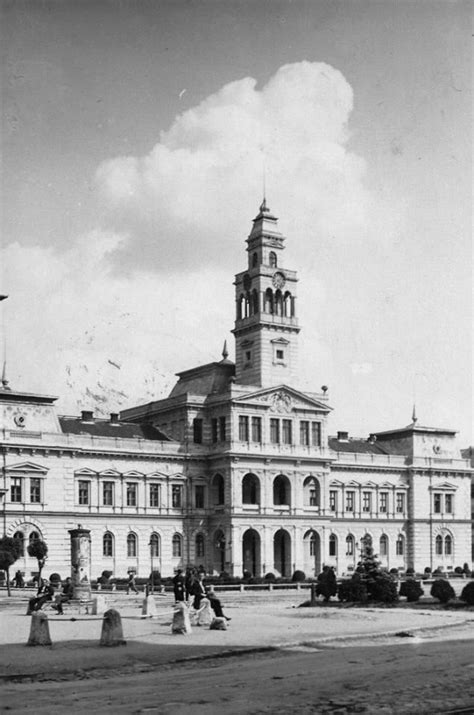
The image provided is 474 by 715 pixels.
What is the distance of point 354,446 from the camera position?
92938mm

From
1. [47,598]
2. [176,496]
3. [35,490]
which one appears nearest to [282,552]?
[176,496]

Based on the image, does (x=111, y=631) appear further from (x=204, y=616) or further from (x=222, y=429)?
(x=222, y=429)

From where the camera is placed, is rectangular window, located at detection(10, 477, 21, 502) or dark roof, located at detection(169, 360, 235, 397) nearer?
rectangular window, located at detection(10, 477, 21, 502)

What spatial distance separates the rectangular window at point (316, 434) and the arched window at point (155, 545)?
14719 millimetres

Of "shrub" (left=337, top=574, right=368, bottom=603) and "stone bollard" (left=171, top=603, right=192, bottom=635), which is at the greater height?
"stone bollard" (left=171, top=603, right=192, bottom=635)

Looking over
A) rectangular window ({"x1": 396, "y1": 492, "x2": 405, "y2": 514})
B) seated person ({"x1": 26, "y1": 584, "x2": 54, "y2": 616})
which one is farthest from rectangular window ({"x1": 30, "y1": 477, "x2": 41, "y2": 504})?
rectangular window ({"x1": 396, "y1": 492, "x2": 405, "y2": 514})

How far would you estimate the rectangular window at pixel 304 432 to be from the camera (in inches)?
3243

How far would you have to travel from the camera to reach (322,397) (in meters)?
84.1

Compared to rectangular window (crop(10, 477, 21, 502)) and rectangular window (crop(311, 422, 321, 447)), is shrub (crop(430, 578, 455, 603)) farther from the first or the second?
rectangular window (crop(311, 422, 321, 447))

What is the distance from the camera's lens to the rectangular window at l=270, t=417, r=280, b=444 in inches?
3177

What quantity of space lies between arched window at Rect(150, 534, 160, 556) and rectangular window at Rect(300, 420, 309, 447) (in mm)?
13836

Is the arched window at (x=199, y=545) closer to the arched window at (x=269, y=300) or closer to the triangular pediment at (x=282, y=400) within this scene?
the triangular pediment at (x=282, y=400)

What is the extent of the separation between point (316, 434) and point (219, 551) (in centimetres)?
→ 1217

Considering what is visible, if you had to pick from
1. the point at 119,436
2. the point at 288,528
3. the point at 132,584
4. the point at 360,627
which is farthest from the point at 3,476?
the point at 360,627
